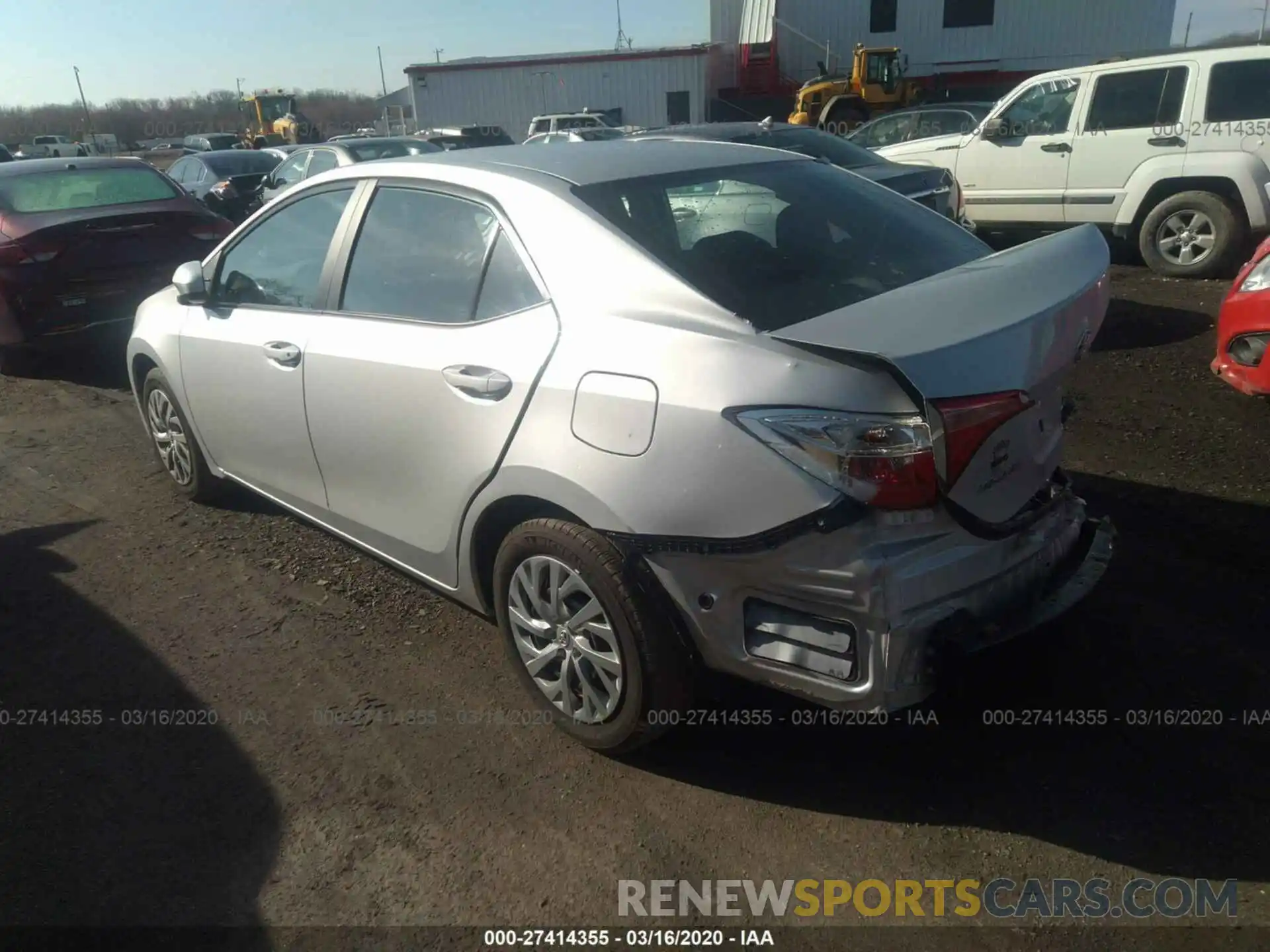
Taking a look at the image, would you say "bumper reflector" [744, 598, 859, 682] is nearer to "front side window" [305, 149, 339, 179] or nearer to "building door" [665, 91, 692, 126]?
"front side window" [305, 149, 339, 179]

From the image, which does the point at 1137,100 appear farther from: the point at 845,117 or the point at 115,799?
the point at 845,117

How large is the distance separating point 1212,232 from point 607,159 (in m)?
6.92

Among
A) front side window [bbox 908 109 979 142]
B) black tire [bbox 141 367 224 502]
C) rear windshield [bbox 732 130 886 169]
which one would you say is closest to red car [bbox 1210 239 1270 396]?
rear windshield [bbox 732 130 886 169]

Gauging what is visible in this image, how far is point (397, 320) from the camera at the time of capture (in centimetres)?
324

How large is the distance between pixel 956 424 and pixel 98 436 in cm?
580

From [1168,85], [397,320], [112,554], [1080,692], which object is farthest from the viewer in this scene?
[1168,85]

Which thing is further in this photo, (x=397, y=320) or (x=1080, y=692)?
(x=397, y=320)

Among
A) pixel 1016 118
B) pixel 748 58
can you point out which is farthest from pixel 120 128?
pixel 1016 118

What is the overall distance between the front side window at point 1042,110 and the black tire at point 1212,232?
4.10 ft

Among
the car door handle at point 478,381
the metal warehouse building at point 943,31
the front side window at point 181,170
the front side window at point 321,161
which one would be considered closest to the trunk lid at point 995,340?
the car door handle at point 478,381

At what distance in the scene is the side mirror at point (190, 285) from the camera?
13.8 ft

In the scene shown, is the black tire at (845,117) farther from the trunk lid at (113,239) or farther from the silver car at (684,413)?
the silver car at (684,413)

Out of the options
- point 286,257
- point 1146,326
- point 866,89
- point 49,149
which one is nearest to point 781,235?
point 286,257

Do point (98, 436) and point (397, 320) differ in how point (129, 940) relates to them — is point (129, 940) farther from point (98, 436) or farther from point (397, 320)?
point (98, 436)
